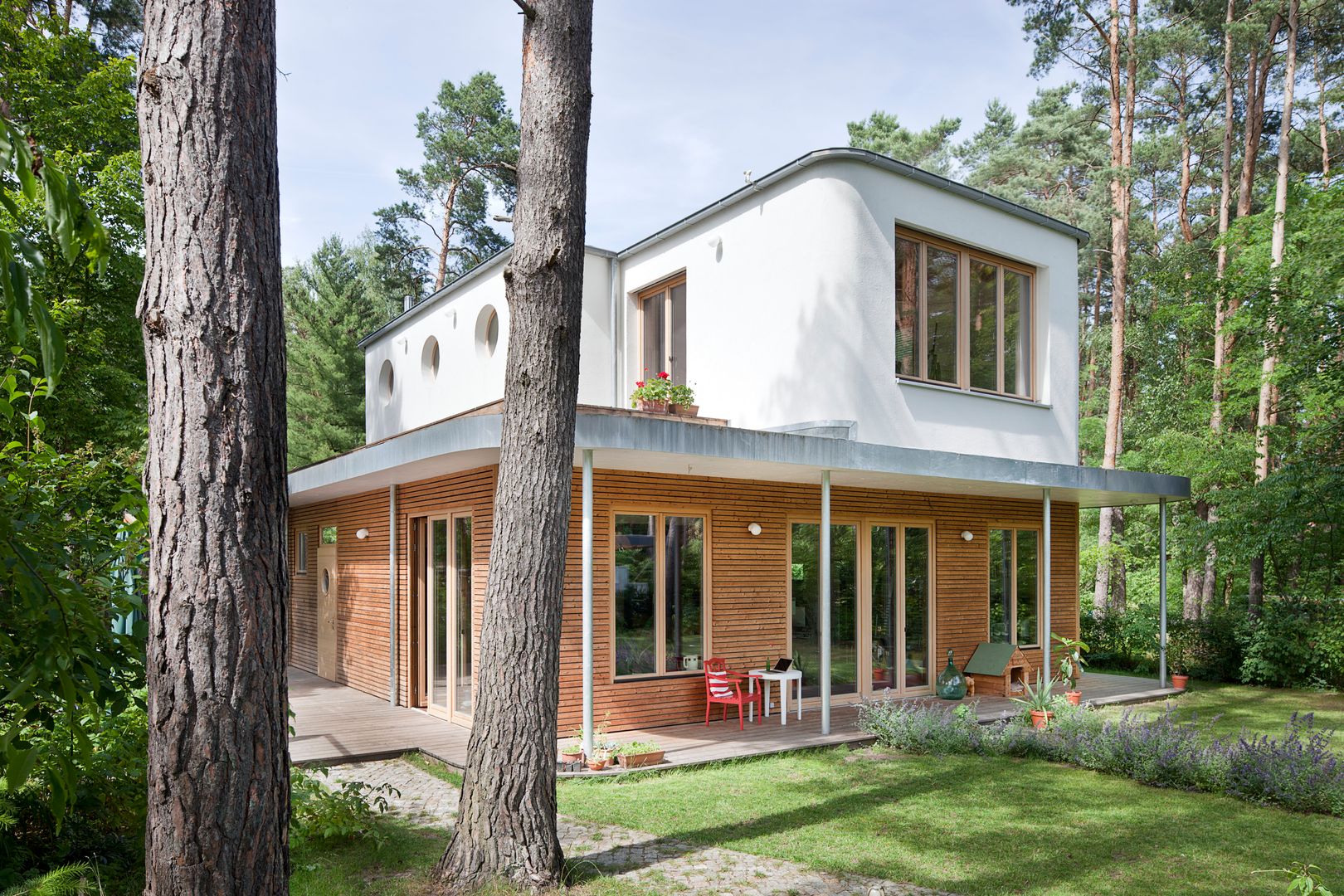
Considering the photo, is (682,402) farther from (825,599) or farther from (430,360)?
(430,360)

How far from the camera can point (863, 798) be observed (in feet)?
22.9

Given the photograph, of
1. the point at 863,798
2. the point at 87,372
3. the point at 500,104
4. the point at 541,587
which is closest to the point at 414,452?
the point at 541,587

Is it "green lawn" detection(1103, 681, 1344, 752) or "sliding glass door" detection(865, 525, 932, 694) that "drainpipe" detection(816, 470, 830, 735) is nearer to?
"sliding glass door" detection(865, 525, 932, 694)

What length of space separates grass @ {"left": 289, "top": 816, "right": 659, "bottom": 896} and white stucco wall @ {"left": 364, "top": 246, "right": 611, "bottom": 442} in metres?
6.69

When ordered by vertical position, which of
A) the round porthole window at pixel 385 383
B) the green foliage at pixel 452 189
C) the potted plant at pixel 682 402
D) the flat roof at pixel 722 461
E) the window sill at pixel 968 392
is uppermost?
the green foliage at pixel 452 189

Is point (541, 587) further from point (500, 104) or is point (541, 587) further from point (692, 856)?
point (500, 104)

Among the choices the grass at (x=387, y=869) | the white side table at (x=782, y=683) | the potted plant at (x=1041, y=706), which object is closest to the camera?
the grass at (x=387, y=869)

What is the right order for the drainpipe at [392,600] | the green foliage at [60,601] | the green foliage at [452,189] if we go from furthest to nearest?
the green foliage at [452,189], the drainpipe at [392,600], the green foliage at [60,601]

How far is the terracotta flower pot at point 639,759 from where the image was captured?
7590mm

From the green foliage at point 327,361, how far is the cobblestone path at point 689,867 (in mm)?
22067

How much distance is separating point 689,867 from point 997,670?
769cm

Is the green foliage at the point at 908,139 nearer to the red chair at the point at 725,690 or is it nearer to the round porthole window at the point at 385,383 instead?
the round porthole window at the point at 385,383

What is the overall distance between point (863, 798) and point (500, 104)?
985 inches

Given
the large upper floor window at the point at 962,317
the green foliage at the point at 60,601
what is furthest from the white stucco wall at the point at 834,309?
the green foliage at the point at 60,601
